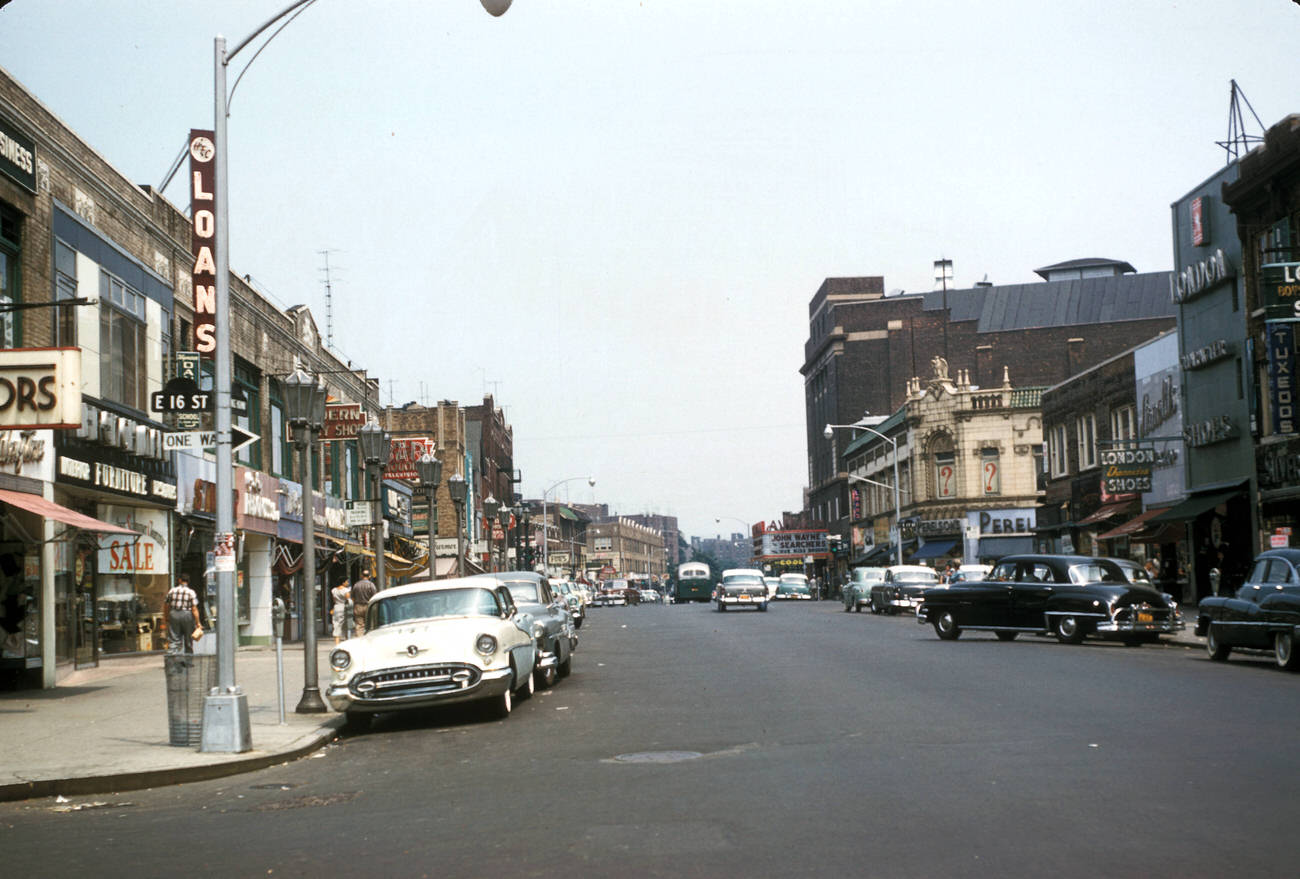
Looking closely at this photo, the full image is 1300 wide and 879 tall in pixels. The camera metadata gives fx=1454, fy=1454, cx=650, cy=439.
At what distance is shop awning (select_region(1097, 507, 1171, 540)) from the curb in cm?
3528

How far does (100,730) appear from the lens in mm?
16172

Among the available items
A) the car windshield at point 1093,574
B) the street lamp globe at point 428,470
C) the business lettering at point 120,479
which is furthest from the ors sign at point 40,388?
the car windshield at point 1093,574

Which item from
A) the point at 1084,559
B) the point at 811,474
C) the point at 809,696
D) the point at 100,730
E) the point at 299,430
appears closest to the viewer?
the point at 100,730

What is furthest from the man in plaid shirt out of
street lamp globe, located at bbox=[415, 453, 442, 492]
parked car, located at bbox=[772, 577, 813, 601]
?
parked car, located at bbox=[772, 577, 813, 601]

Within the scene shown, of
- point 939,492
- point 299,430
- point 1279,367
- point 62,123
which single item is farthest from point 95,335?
point 939,492

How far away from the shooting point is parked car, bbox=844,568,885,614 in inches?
2105

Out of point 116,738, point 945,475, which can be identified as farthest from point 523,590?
point 945,475

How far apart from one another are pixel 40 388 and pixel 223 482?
Result: 5270 millimetres

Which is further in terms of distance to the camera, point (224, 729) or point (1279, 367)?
point (1279, 367)

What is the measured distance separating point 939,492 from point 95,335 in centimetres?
6317

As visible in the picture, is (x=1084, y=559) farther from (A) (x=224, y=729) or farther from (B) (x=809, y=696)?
(A) (x=224, y=729)

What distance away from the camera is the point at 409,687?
52.6ft

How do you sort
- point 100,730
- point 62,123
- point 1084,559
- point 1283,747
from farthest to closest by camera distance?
point 1084,559, point 62,123, point 100,730, point 1283,747

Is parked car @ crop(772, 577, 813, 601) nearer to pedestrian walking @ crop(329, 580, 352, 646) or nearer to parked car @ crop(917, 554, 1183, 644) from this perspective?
parked car @ crop(917, 554, 1183, 644)
